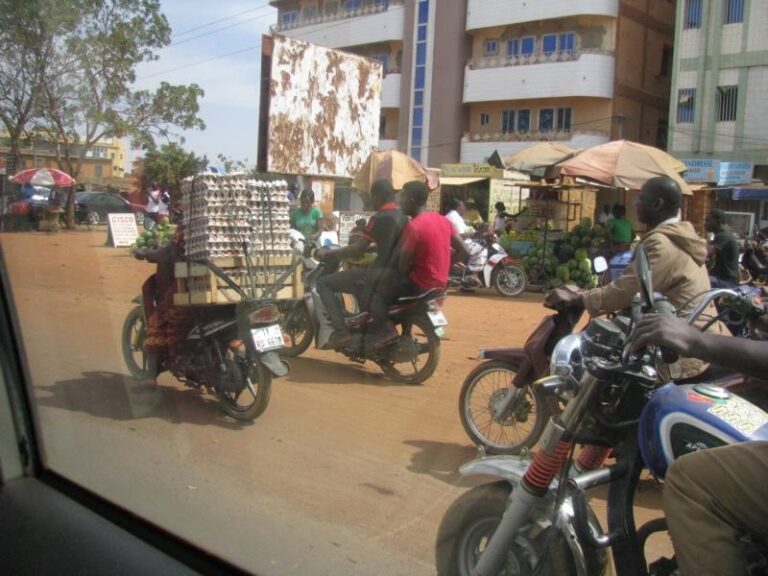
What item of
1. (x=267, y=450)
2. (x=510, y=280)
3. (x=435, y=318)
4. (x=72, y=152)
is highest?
(x=72, y=152)

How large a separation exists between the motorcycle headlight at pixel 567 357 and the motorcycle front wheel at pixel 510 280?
32.3ft

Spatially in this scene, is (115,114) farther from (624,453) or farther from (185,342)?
(624,453)

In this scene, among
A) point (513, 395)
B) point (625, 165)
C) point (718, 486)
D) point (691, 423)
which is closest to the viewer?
point (718, 486)

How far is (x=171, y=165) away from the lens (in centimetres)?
593

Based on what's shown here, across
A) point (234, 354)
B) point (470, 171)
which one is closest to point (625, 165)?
point (234, 354)

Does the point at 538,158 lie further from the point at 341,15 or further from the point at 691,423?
the point at 691,423

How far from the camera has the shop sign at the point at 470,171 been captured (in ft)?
72.8

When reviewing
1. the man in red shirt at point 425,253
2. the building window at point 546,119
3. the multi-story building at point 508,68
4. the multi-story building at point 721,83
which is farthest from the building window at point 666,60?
the man in red shirt at point 425,253

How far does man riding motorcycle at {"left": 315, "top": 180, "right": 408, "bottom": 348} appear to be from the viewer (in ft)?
20.8

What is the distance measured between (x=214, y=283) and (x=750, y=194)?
37.2ft

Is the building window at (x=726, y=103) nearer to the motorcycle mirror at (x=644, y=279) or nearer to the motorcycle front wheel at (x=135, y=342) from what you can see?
the motorcycle front wheel at (x=135, y=342)

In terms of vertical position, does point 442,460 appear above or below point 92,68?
below

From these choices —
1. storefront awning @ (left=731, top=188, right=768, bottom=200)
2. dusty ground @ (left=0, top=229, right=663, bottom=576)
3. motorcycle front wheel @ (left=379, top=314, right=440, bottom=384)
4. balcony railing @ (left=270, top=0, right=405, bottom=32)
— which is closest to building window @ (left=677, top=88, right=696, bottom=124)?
storefront awning @ (left=731, top=188, right=768, bottom=200)

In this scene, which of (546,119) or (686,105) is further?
(546,119)
